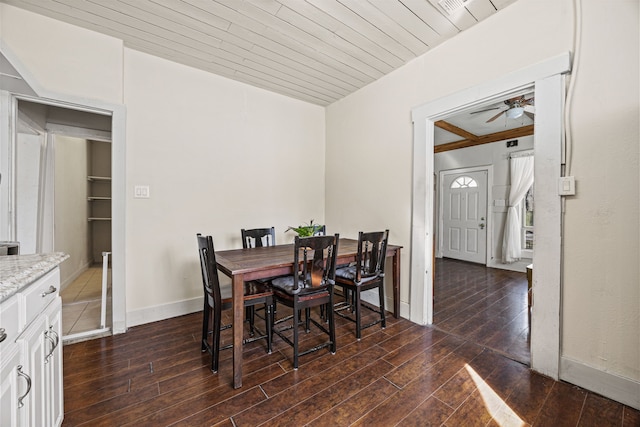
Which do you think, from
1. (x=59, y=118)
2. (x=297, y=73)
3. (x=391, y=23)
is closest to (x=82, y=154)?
(x=59, y=118)

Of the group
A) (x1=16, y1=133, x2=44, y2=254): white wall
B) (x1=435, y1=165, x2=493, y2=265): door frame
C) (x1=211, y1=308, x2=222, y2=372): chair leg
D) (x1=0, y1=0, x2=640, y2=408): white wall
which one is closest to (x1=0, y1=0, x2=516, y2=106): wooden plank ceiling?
(x1=0, y1=0, x2=640, y2=408): white wall

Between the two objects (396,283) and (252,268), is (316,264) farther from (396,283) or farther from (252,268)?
(396,283)

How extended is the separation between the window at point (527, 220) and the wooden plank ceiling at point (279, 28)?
404 cm

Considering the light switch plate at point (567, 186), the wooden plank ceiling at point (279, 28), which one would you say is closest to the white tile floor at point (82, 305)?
the wooden plank ceiling at point (279, 28)

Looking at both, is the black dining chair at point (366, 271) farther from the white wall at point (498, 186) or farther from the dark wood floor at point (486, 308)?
the white wall at point (498, 186)

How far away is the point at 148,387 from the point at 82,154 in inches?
171

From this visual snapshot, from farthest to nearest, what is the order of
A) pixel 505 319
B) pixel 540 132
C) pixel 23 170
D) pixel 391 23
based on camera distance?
pixel 505 319 → pixel 23 170 → pixel 391 23 → pixel 540 132

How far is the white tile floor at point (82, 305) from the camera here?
2.55m

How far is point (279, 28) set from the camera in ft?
7.61

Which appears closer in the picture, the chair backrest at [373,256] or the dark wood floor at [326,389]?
the dark wood floor at [326,389]

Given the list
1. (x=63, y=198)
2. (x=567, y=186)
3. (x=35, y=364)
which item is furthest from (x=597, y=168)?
(x=63, y=198)

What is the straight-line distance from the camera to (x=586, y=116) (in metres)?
1.74

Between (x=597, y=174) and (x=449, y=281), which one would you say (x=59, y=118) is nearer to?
(x=597, y=174)

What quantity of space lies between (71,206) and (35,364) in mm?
3847
